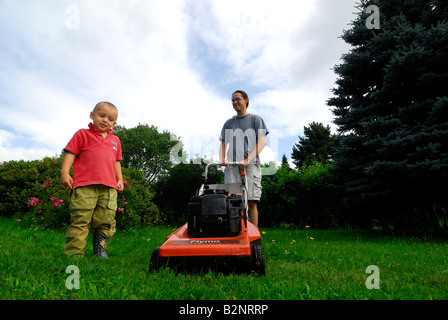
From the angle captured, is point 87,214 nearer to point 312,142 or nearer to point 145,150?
point 145,150

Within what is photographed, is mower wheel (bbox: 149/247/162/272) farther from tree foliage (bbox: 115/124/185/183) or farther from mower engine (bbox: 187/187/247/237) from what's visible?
tree foliage (bbox: 115/124/185/183)

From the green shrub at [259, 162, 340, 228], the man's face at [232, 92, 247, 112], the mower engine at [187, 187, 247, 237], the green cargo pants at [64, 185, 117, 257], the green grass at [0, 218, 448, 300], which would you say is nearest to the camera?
the green grass at [0, 218, 448, 300]

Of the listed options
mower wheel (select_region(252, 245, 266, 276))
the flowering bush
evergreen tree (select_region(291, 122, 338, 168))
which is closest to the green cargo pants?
mower wheel (select_region(252, 245, 266, 276))

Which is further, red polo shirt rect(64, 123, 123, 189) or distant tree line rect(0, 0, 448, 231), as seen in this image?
distant tree line rect(0, 0, 448, 231)

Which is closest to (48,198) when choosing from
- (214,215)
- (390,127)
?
(214,215)

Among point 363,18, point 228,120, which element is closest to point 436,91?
point 363,18

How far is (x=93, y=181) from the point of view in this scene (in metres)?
3.00

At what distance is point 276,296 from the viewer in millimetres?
1869

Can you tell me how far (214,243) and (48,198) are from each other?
599 centimetres

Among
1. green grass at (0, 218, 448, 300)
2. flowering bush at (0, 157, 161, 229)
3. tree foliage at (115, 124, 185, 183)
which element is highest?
tree foliage at (115, 124, 185, 183)

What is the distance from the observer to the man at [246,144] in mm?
3860

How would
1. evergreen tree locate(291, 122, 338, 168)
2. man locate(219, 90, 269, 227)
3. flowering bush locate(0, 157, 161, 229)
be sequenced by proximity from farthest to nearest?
evergreen tree locate(291, 122, 338, 168)
flowering bush locate(0, 157, 161, 229)
man locate(219, 90, 269, 227)

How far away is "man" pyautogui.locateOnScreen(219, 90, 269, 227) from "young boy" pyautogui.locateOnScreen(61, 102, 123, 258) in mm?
1419

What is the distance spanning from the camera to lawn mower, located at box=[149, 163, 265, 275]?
7.63 feet
